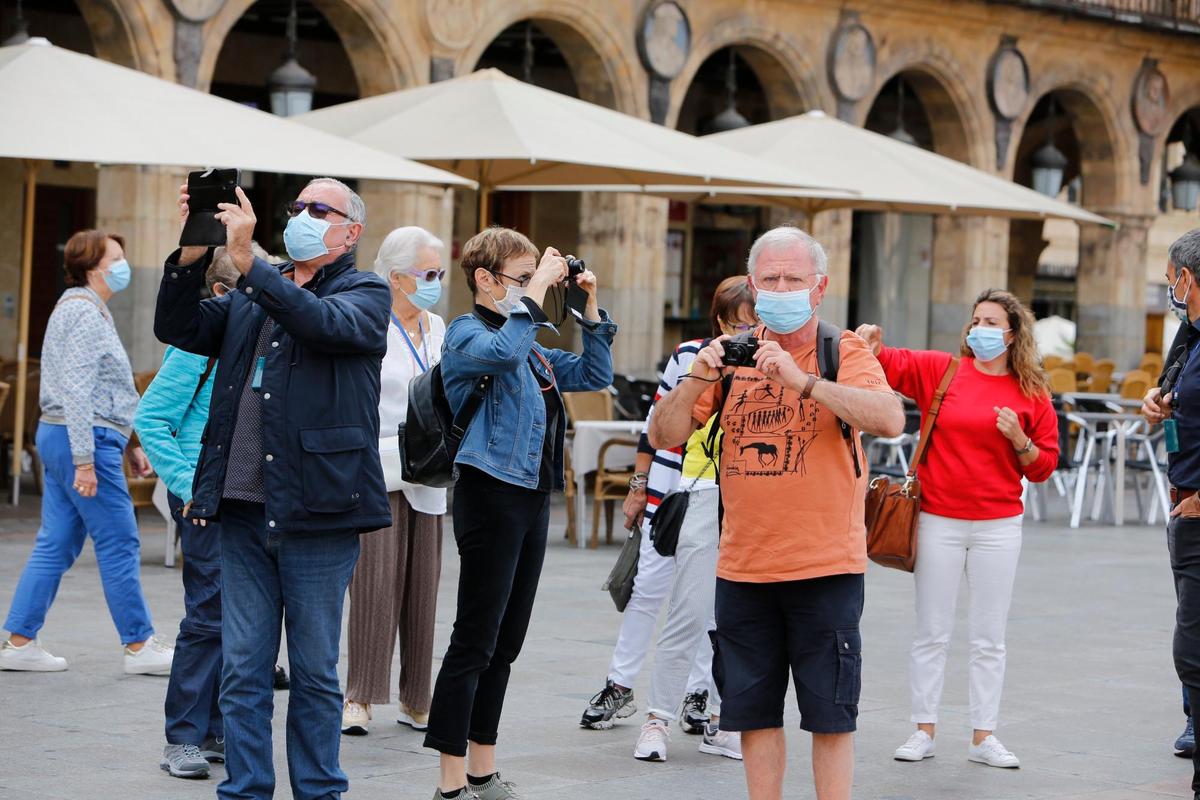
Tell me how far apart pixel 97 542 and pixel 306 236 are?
3005 millimetres

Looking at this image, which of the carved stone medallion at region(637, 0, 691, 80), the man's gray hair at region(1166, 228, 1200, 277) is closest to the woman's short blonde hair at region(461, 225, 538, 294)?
the man's gray hair at region(1166, 228, 1200, 277)

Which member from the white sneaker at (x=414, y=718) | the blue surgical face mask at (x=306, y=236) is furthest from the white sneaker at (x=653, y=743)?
the blue surgical face mask at (x=306, y=236)

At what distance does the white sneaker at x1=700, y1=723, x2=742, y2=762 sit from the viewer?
22.2 ft

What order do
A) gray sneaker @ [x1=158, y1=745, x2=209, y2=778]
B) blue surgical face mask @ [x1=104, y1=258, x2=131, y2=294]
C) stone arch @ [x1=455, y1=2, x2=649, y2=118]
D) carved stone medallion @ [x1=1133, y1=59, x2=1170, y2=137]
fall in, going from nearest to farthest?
gray sneaker @ [x1=158, y1=745, x2=209, y2=778] → blue surgical face mask @ [x1=104, y1=258, x2=131, y2=294] → stone arch @ [x1=455, y1=2, x2=649, y2=118] → carved stone medallion @ [x1=1133, y1=59, x2=1170, y2=137]

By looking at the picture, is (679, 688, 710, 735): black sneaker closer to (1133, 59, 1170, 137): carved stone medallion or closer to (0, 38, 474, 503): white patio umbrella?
(0, 38, 474, 503): white patio umbrella

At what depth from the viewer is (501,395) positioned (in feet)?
19.1

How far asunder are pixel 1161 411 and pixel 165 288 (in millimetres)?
3361

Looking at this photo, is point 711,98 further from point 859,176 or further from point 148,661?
point 148,661

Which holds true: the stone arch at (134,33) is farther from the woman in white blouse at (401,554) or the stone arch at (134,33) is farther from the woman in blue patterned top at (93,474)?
the woman in white blouse at (401,554)

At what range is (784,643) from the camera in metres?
5.21

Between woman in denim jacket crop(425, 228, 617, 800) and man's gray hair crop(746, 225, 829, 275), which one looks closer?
man's gray hair crop(746, 225, 829, 275)

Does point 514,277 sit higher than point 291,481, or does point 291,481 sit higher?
point 514,277

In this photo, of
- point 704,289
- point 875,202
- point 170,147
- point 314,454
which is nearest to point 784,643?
point 314,454

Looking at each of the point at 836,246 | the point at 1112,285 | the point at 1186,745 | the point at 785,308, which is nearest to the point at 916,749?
the point at 1186,745
